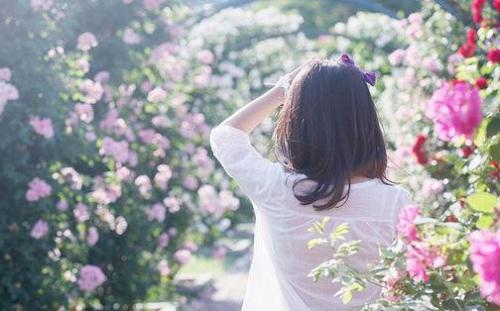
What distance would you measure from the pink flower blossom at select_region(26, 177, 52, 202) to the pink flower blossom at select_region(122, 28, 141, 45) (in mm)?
1598

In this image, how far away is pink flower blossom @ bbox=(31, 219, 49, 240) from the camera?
18.0ft

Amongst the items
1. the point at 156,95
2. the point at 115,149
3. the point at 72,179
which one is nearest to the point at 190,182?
the point at 156,95

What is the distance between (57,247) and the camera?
5.86 m

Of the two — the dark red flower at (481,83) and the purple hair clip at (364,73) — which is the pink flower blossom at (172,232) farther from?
the purple hair clip at (364,73)

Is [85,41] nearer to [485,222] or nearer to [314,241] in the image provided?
[314,241]

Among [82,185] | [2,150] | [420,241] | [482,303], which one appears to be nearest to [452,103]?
[420,241]

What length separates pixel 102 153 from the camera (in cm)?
647

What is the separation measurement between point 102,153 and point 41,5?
1082mm

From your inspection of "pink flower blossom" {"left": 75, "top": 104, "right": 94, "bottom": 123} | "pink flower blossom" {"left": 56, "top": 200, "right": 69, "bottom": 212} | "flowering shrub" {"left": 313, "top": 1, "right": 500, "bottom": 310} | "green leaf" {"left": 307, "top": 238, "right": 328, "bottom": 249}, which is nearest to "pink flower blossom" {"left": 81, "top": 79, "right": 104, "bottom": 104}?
"pink flower blossom" {"left": 75, "top": 104, "right": 94, "bottom": 123}

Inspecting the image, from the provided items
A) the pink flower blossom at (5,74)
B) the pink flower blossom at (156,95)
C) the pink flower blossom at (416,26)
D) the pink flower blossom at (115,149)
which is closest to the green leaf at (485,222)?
the pink flower blossom at (5,74)

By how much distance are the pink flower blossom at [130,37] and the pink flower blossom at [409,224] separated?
5.07 metres

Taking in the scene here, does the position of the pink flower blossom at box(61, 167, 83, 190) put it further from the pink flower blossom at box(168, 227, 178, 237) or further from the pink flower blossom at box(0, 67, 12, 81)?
the pink flower blossom at box(168, 227, 178, 237)

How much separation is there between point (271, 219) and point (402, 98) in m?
4.54

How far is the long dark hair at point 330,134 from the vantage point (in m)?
2.22
